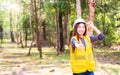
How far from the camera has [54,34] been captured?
43062 millimetres

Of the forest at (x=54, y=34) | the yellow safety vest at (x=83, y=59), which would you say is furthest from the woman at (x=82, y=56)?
the forest at (x=54, y=34)

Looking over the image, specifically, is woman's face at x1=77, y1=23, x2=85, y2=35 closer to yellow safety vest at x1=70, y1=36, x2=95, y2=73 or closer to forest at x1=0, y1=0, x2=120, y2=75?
yellow safety vest at x1=70, y1=36, x2=95, y2=73

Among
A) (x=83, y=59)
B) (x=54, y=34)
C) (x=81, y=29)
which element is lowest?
(x=54, y=34)

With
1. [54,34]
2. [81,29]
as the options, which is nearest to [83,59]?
[81,29]

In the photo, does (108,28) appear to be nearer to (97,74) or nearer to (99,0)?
(99,0)

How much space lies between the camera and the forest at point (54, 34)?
17.0m

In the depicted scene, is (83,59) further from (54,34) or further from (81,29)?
(54,34)

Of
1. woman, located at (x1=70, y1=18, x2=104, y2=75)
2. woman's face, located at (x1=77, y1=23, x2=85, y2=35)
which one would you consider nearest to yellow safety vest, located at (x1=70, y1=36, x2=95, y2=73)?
woman, located at (x1=70, y1=18, x2=104, y2=75)

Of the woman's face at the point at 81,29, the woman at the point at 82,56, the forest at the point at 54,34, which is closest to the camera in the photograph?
the woman at the point at 82,56

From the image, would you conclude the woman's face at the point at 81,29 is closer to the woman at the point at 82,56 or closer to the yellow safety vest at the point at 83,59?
the woman at the point at 82,56

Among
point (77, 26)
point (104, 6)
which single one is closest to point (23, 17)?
point (104, 6)

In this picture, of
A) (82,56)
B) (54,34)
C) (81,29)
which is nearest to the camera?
(82,56)

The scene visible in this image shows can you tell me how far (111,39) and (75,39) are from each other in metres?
33.7

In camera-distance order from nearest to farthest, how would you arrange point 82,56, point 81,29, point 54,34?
point 82,56 → point 81,29 → point 54,34
